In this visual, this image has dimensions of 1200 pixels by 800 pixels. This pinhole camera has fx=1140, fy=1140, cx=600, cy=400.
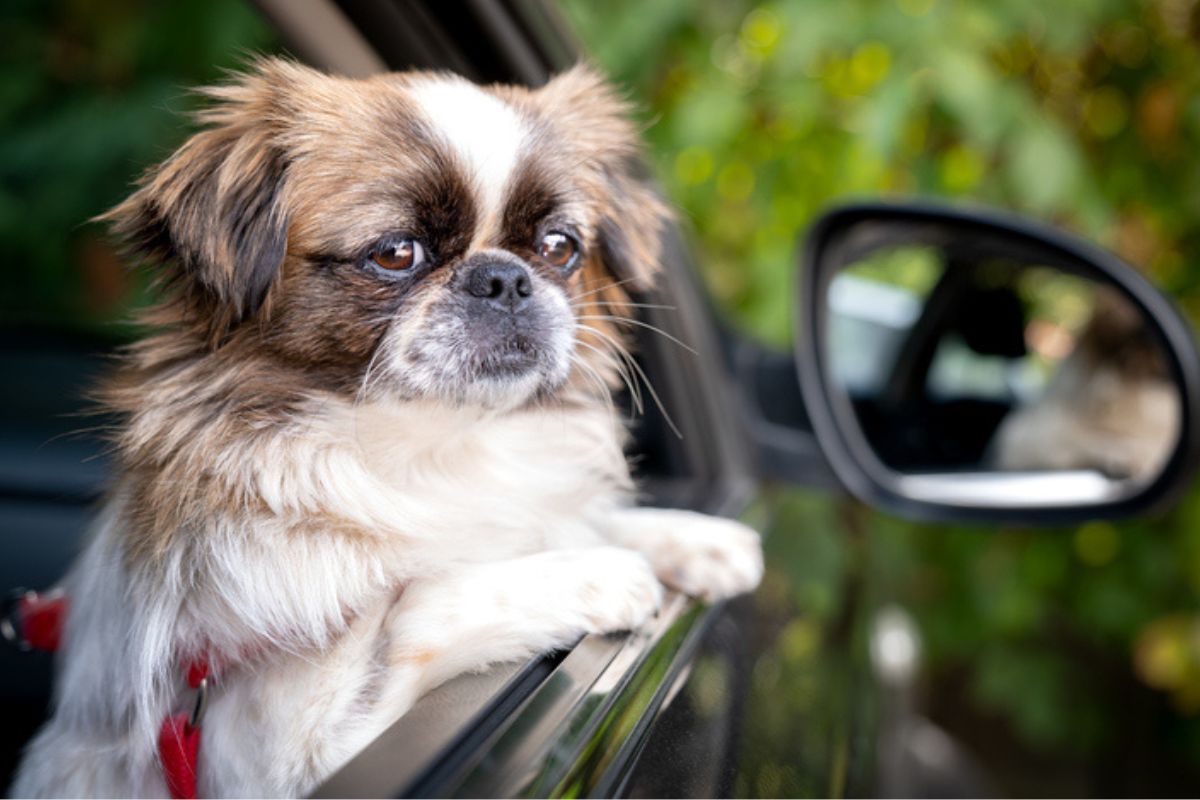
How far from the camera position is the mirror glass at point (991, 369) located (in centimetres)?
347

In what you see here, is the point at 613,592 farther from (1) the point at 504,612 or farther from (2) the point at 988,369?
(2) the point at 988,369

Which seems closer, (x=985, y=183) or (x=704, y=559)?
(x=704, y=559)

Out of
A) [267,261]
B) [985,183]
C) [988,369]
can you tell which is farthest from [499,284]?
[985,183]

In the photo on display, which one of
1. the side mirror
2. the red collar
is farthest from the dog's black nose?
the side mirror

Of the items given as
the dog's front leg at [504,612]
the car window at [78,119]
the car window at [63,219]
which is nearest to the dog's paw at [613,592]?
the dog's front leg at [504,612]

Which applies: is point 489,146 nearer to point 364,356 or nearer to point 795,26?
point 364,356

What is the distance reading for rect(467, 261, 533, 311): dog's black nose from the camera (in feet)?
5.39

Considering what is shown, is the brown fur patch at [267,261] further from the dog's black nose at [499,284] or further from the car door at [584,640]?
the car door at [584,640]

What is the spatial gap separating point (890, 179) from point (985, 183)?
39cm

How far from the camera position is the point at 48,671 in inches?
95.0

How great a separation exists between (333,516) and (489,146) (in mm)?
579

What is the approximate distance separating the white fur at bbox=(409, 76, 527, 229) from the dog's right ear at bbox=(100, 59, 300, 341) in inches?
8.5

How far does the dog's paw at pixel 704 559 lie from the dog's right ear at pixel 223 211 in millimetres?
796

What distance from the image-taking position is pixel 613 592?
1.59 m
